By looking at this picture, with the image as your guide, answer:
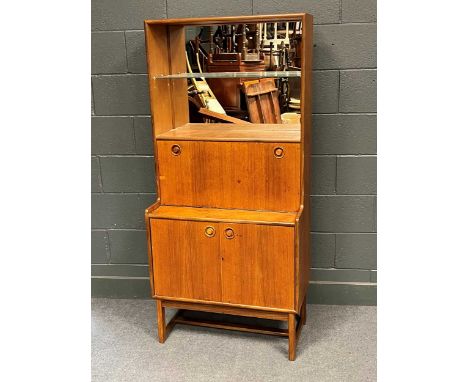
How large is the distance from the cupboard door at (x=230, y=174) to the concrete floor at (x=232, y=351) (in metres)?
0.68

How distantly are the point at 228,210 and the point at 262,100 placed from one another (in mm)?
537

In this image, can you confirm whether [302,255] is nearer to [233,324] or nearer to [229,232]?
[229,232]

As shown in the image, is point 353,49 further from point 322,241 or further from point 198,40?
point 322,241

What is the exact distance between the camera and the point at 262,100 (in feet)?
7.73

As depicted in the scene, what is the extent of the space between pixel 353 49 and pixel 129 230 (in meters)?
1.52

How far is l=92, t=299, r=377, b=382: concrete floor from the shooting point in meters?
2.20

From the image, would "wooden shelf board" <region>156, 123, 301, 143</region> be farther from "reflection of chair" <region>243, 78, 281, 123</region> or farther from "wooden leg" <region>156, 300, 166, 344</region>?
"wooden leg" <region>156, 300, 166, 344</region>

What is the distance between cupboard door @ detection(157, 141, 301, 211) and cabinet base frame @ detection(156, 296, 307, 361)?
1.52 feet

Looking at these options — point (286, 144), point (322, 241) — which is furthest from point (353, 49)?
point (322, 241)

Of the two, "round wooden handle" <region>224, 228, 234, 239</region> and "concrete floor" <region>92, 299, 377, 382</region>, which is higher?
"round wooden handle" <region>224, 228, 234, 239</region>

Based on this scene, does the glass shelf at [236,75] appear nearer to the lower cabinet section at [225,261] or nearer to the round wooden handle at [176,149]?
the round wooden handle at [176,149]

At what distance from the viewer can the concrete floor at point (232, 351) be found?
86.7 inches

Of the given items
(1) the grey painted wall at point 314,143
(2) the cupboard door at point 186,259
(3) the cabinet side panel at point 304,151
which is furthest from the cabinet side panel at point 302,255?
(2) the cupboard door at point 186,259

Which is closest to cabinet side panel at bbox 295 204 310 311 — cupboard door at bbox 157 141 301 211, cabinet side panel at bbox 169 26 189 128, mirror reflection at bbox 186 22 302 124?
cupboard door at bbox 157 141 301 211
